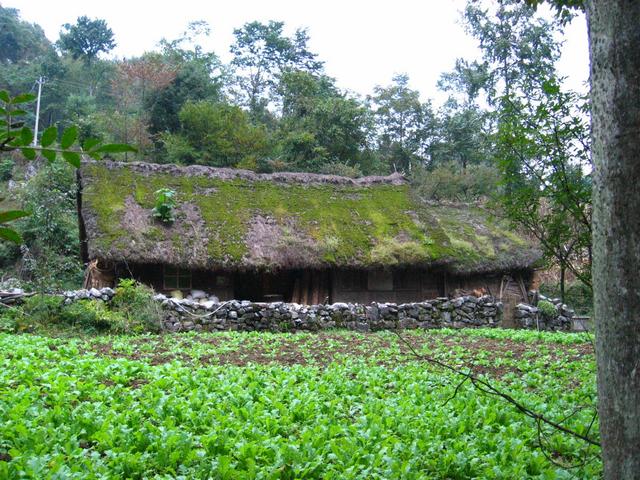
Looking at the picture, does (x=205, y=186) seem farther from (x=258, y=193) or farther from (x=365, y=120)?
(x=365, y=120)

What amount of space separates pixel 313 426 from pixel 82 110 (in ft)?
96.8

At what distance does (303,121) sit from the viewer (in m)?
26.5

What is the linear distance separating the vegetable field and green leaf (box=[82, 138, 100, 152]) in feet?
7.76

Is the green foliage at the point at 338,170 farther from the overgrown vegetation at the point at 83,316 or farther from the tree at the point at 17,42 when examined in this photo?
the tree at the point at 17,42

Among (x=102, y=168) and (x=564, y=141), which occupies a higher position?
(x=102, y=168)

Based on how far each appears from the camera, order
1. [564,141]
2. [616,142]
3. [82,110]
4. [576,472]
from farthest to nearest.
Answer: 1. [82,110]
2. [564,141]
3. [576,472]
4. [616,142]

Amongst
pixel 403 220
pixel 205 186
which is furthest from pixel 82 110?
pixel 403 220

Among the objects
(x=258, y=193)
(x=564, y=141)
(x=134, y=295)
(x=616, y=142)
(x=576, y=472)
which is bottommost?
(x=576, y=472)

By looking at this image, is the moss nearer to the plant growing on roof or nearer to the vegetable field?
the plant growing on roof

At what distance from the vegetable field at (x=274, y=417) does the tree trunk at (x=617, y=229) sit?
85cm

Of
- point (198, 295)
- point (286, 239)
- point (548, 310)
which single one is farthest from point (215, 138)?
point (548, 310)

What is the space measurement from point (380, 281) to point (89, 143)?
1608cm

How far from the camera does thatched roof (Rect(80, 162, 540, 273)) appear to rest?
47.9ft

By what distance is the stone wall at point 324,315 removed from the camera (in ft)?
40.0
